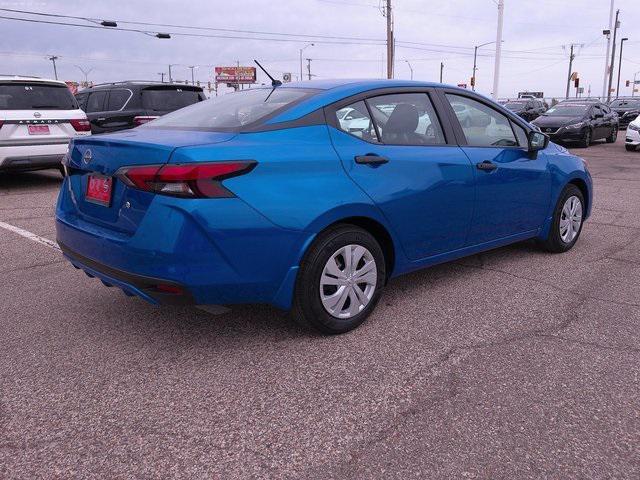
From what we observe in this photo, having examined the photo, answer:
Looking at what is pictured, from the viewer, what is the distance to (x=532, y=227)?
4.93 m

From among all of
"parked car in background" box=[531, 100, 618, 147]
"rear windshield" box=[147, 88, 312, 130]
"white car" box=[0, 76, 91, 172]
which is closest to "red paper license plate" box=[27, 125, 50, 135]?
"white car" box=[0, 76, 91, 172]

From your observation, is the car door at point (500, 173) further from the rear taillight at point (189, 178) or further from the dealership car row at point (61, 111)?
the rear taillight at point (189, 178)

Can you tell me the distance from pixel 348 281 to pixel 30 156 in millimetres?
7464

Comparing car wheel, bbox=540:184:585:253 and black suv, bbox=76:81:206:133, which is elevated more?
black suv, bbox=76:81:206:133

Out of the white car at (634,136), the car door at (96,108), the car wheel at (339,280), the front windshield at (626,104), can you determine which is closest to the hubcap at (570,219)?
the car wheel at (339,280)

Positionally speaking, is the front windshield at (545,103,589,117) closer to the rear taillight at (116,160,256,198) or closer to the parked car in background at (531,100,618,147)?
the parked car in background at (531,100,618,147)

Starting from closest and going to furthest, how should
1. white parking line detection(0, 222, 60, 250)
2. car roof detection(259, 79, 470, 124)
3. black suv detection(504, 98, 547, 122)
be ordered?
car roof detection(259, 79, 470, 124)
white parking line detection(0, 222, 60, 250)
black suv detection(504, 98, 547, 122)

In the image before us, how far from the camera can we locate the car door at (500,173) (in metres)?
4.22

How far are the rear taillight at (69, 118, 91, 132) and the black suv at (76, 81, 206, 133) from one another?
3.53 feet

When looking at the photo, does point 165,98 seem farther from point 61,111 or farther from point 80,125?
point 61,111

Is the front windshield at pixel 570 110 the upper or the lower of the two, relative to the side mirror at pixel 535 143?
upper

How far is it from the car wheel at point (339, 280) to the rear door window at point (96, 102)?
9736mm

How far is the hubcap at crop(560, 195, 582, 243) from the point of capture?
5.29m

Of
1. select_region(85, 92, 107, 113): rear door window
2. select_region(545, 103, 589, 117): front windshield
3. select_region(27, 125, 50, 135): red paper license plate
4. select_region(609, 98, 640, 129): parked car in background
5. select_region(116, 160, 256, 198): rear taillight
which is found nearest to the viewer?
select_region(116, 160, 256, 198): rear taillight
